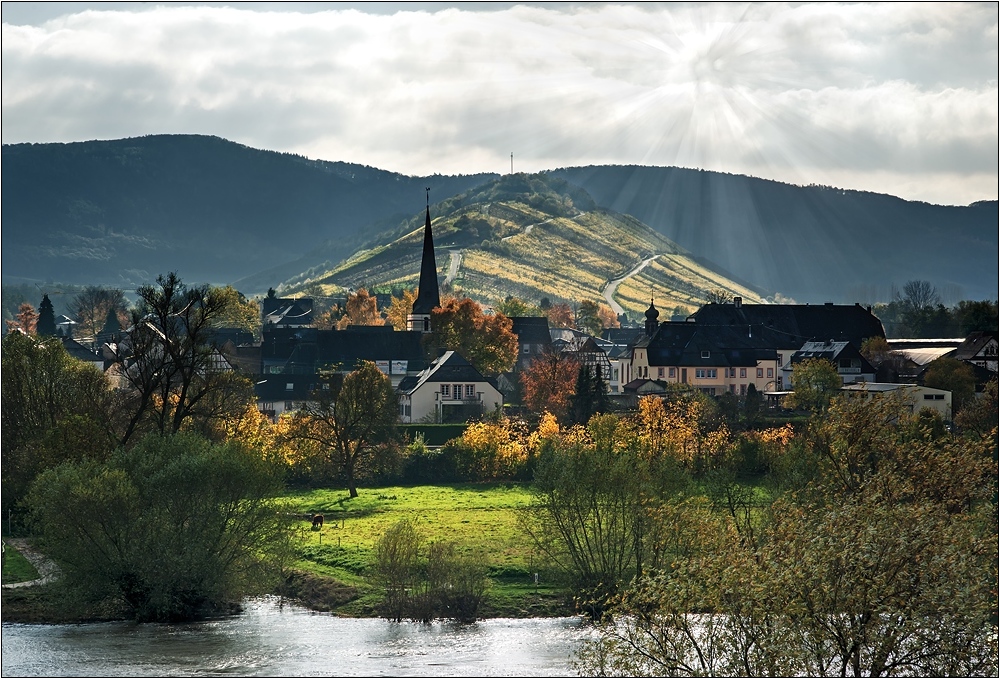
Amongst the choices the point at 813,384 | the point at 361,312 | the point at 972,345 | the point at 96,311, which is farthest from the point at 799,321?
the point at 96,311

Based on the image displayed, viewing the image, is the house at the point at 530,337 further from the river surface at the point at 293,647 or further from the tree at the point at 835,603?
the tree at the point at 835,603

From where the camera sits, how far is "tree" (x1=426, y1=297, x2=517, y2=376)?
7681 centimetres

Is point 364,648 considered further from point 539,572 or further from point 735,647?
point 735,647

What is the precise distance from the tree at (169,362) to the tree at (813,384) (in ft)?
80.7

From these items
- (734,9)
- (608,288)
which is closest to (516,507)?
(734,9)

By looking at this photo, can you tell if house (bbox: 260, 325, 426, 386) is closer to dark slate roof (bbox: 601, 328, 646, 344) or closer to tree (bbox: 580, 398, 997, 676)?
dark slate roof (bbox: 601, 328, 646, 344)

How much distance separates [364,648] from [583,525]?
6.59 metres

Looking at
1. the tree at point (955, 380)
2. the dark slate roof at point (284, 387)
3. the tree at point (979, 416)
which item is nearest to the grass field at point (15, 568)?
the tree at point (979, 416)

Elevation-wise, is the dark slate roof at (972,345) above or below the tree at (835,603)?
above

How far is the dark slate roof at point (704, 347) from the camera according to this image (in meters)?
74.0

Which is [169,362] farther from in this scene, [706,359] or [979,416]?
[706,359]

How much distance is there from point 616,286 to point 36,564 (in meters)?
149

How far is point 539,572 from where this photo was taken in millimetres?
35438

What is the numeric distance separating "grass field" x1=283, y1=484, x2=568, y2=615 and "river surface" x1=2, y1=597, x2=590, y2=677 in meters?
2.02
